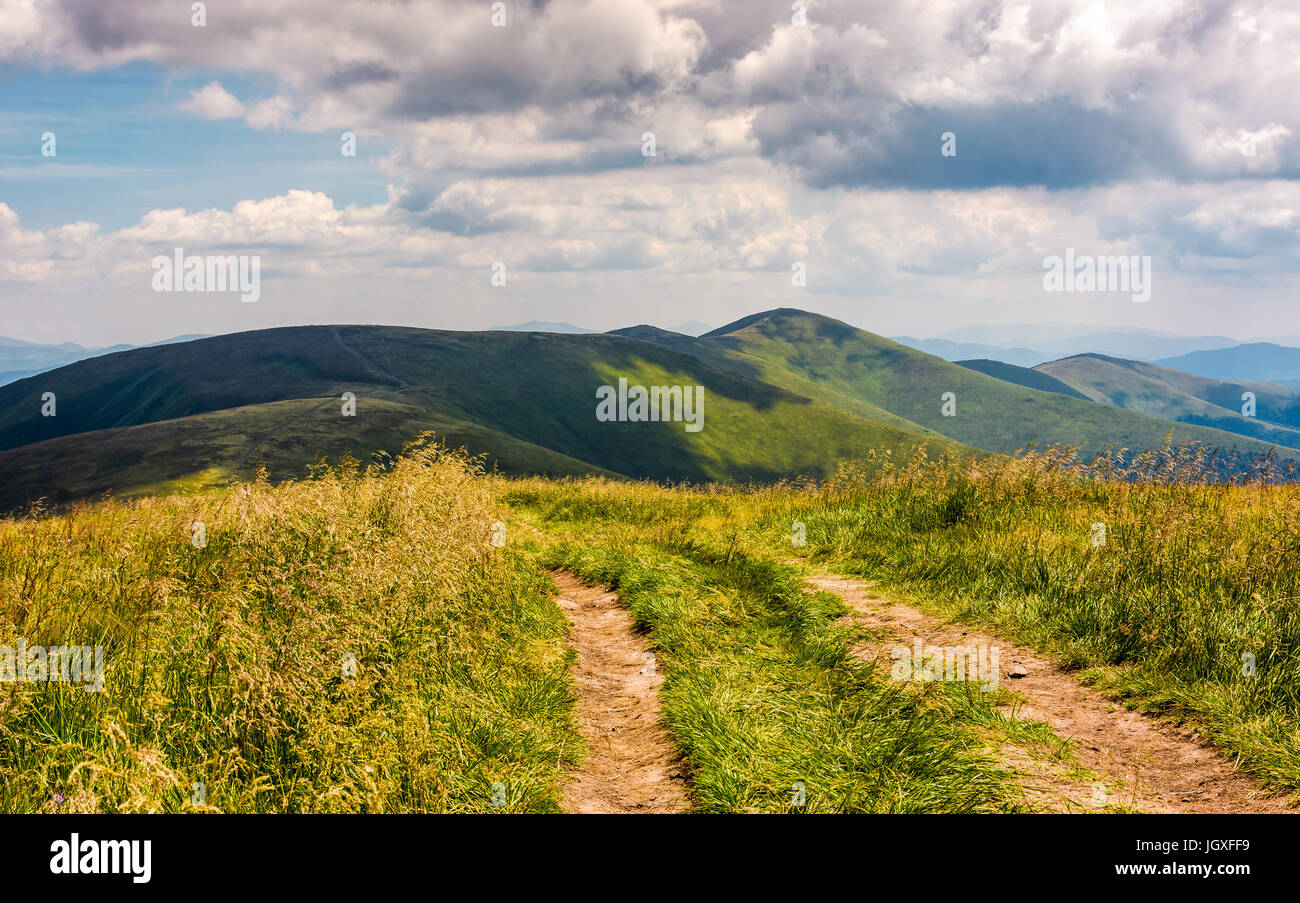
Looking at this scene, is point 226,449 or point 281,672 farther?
point 226,449

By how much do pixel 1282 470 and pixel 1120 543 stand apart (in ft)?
18.2

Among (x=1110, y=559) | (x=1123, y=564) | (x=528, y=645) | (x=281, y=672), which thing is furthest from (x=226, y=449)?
(x=1123, y=564)

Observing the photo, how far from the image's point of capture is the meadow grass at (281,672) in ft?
15.2

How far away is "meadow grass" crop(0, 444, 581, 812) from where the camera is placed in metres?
4.64

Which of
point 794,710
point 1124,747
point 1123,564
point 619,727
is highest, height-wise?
point 1123,564

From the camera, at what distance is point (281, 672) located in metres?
5.49

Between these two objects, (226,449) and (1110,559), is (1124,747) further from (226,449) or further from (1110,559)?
(226,449)

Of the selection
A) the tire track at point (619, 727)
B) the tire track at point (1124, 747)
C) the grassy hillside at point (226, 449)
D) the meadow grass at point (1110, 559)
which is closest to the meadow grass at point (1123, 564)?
the meadow grass at point (1110, 559)

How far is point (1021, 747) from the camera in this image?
6.06 m

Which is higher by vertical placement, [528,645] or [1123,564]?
[1123,564]

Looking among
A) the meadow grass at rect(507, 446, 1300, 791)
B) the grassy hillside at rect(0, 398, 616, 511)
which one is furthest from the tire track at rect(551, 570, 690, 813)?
the grassy hillside at rect(0, 398, 616, 511)

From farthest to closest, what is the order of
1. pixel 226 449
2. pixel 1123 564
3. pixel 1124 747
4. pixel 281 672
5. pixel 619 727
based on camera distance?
pixel 226 449
pixel 1123 564
pixel 619 727
pixel 1124 747
pixel 281 672
